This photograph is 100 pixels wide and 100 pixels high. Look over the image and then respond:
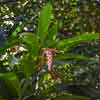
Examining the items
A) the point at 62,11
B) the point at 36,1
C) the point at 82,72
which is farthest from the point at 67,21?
the point at 82,72

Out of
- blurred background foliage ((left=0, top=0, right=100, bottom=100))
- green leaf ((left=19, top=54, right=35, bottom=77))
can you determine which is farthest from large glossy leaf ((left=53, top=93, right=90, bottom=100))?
blurred background foliage ((left=0, top=0, right=100, bottom=100))

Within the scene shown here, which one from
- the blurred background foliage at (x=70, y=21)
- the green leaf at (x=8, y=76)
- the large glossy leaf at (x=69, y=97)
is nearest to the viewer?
the green leaf at (x=8, y=76)

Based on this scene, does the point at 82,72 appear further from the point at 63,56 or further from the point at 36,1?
the point at 36,1

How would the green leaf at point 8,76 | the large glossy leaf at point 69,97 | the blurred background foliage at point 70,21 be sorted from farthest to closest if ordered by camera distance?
the blurred background foliage at point 70,21, the large glossy leaf at point 69,97, the green leaf at point 8,76

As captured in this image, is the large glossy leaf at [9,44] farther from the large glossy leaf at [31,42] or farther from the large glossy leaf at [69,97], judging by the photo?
the large glossy leaf at [69,97]

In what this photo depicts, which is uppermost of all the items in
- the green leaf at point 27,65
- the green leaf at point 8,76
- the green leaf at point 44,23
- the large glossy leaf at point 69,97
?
the green leaf at point 44,23

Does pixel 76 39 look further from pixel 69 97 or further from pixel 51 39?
pixel 69 97

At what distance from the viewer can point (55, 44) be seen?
158 centimetres

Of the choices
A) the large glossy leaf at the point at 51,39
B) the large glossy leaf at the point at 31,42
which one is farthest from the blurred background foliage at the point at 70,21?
the large glossy leaf at the point at 31,42

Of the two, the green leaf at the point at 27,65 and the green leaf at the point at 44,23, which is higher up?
the green leaf at the point at 44,23

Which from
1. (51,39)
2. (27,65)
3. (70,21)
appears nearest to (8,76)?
(27,65)

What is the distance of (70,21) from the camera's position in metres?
2.36

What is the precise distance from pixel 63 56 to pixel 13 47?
20 cm

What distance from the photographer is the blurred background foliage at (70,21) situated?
191 centimetres
